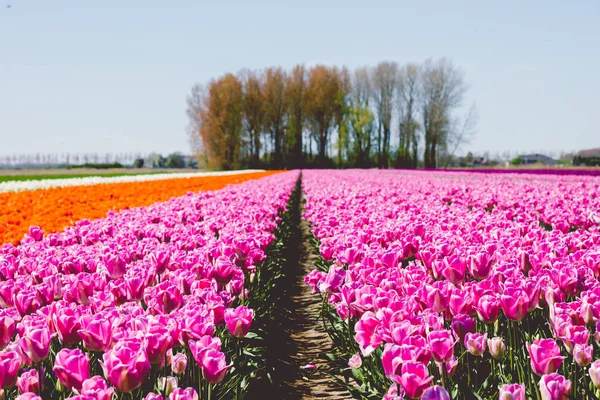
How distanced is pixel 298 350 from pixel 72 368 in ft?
10.1

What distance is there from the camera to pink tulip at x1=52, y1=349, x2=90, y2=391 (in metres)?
1.66

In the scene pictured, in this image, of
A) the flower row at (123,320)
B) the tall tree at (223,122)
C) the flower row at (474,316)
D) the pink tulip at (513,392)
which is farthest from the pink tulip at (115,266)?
the tall tree at (223,122)

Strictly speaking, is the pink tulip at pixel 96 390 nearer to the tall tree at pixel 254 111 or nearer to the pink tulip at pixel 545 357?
the pink tulip at pixel 545 357

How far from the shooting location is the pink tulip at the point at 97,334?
6.38 feet

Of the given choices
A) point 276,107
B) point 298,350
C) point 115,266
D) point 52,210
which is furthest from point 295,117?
point 115,266

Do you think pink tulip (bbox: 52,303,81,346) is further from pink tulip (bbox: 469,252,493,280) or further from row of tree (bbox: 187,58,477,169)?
row of tree (bbox: 187,58,477,169)

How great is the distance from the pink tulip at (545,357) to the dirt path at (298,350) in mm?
1824

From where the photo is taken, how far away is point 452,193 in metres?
10.6

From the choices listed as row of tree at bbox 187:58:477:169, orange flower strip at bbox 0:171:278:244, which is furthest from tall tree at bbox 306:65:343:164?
orange flower strip at bbox 0:171:278:244

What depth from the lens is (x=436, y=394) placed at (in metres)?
1.60

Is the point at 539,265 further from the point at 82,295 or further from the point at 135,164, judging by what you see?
the point at 135,164

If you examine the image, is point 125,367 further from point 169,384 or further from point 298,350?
point 298,350

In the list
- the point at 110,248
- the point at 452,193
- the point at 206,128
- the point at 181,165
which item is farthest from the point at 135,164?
the point at 110,248

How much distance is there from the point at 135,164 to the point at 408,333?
80.8 metres
